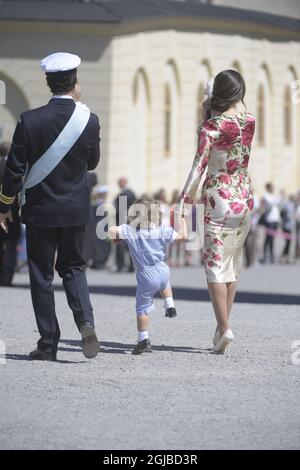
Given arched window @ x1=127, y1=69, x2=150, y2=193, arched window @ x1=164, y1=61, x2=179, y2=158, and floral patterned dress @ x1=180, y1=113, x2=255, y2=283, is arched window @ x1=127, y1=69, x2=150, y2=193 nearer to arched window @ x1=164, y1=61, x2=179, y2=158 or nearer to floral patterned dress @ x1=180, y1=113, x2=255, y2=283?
arched window @ x1=164, y1=61, x2=179, y2=158

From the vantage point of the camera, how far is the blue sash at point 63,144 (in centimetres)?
1086

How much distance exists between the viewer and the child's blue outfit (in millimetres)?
11703

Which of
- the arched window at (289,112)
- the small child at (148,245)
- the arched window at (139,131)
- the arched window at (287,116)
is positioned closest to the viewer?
the small child at (148,245)

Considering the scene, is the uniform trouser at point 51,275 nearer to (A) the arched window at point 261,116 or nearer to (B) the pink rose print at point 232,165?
(B) the pink rose print at point 232,165

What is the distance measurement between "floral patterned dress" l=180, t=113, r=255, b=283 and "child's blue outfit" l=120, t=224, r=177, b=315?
1.16ft

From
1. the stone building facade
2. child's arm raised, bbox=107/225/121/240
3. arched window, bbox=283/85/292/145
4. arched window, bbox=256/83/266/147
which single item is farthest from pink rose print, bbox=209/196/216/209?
arched window, bbox=283/85/292/145

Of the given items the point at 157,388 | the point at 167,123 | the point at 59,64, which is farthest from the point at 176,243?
the point at 157,388

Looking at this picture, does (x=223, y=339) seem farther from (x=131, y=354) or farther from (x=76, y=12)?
(x=76, y=12)

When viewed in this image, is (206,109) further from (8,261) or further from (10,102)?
(10,102)

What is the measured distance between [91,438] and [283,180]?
4258cm

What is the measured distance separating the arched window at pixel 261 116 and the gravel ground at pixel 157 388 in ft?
107

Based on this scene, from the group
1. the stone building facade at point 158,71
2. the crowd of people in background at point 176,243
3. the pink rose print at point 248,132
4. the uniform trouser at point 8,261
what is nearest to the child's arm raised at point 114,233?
the pink rose print at point 248,132

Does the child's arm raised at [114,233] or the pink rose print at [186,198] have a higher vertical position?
the pink rose print at [186,198]
